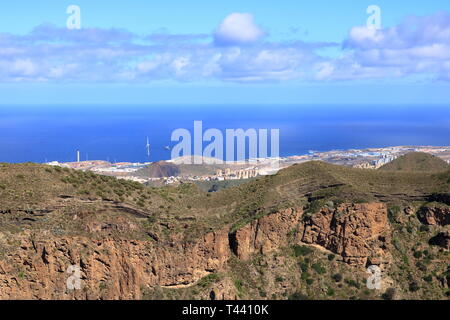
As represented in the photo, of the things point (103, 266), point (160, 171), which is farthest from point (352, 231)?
point (160, 171)

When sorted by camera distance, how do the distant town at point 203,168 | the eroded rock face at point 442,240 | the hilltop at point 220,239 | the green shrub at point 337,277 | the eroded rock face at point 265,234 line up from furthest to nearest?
the distant town at point 203,168, the eroded rock face at point 265,234, the eroded rock face at point 442,240, the green shrub at point 337,277, the hilltop at point 220,239

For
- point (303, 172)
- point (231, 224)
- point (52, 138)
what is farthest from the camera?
point (52, 138)

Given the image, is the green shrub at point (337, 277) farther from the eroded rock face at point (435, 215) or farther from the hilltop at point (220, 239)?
the eroded rock face at point (435, 215)

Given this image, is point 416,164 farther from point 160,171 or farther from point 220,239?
point 160,171

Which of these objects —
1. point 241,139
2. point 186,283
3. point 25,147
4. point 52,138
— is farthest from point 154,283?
point 52,138

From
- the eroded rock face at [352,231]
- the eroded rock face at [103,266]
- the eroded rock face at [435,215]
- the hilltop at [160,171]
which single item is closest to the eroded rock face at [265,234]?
the eroded rock face at [352,231]
